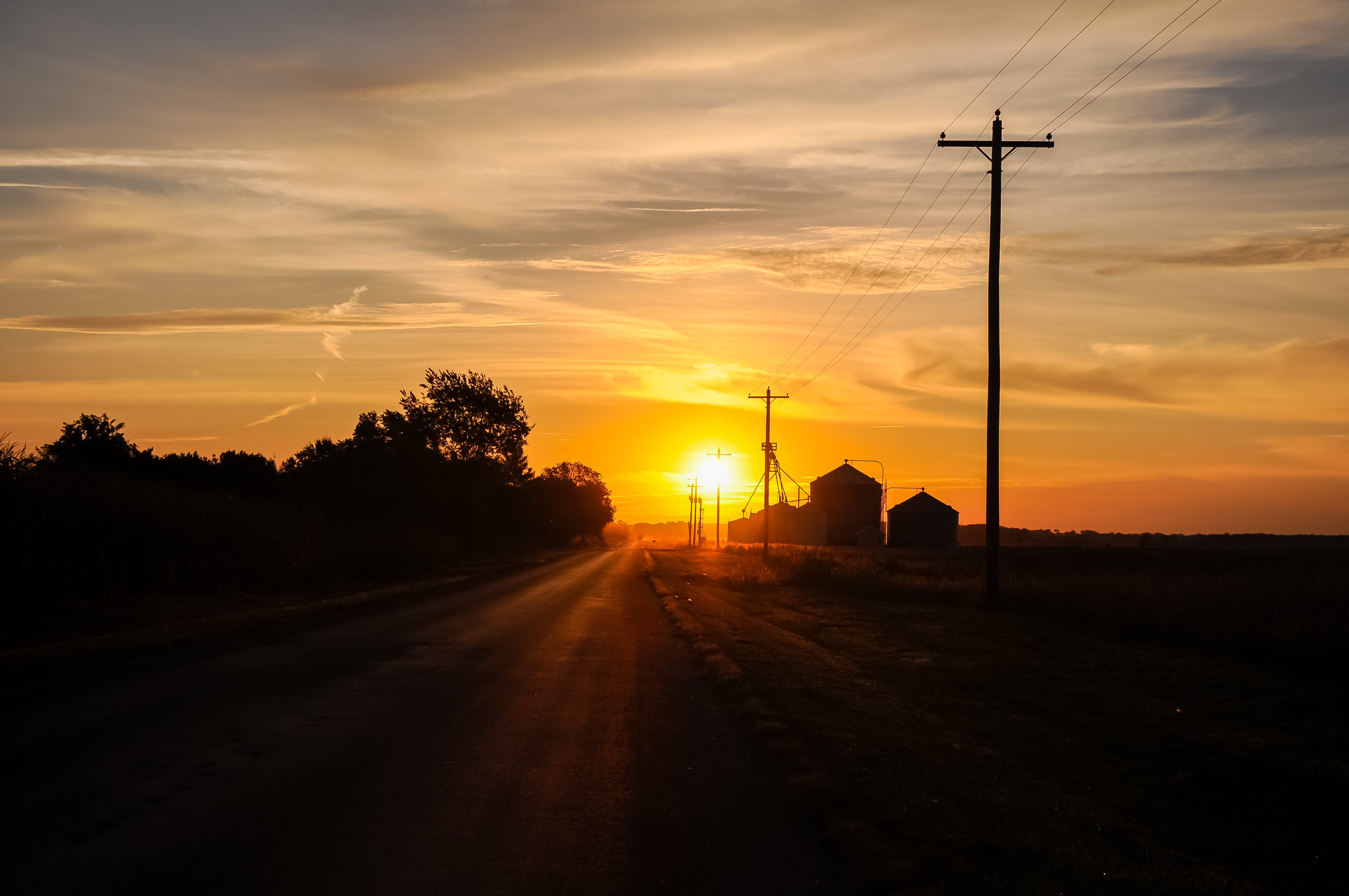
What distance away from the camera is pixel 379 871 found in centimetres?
600

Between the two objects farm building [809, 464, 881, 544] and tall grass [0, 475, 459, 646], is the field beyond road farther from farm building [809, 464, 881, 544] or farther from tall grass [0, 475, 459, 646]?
farm building [809, 464, 881, 544]

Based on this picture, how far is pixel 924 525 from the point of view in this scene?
105 metres

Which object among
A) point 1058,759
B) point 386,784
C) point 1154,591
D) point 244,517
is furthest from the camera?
point 244,517

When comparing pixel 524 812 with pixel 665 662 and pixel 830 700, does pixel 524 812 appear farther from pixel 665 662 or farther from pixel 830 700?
pixel 665 662

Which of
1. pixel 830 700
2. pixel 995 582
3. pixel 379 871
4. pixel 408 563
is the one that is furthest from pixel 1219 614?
pixel 408 563

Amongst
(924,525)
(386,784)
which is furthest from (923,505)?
(386,784)

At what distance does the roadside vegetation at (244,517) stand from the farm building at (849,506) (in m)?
35.0

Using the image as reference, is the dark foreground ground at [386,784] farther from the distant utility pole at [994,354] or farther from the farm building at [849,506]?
the farm building at [849,506]

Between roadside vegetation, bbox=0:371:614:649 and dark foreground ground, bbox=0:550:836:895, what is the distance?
29.4 feet

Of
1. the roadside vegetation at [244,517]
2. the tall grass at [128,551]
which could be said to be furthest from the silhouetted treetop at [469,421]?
the tall grass at [128,551]

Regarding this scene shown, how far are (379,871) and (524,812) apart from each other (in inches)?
63.3

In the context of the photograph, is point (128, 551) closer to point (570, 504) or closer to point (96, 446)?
point (96, 446)

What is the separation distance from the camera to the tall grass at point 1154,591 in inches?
676

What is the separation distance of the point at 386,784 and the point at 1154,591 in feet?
67.5
